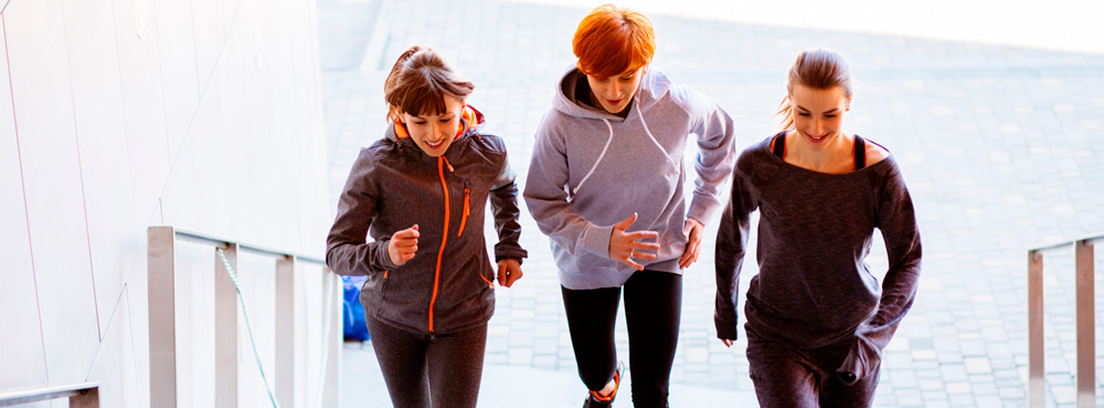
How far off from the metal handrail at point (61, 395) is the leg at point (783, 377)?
1571 millimetres

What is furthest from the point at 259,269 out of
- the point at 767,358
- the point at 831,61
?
the point at 831,61

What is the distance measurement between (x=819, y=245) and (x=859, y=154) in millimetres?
243

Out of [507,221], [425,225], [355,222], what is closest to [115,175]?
[355,222]

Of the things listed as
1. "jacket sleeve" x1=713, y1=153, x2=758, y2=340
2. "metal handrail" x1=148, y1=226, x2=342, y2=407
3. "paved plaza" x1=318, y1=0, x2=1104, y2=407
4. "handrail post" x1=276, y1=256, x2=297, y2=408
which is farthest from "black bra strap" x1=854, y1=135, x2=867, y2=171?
"paved plaza" x1=318, y1=0, x2=1104, y2=407

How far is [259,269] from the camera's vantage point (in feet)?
12.6

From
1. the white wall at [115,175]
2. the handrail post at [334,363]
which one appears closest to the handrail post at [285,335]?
the white wall at [115,175]

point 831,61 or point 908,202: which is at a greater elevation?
point 831,61

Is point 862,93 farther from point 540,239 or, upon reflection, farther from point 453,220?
point 453,220

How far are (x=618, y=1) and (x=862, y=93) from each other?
21.6ft

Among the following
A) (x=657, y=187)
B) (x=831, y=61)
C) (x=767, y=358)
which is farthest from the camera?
(x=657, y=187)

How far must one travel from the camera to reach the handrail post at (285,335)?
3.49 metres

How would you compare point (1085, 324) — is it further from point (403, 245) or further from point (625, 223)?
point (403, 245)

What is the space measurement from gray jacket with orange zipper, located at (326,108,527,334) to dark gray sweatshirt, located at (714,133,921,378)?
26.1 inches

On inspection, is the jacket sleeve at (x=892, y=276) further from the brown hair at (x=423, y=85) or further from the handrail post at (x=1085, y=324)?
the brown hair at (x=423, y=85)
